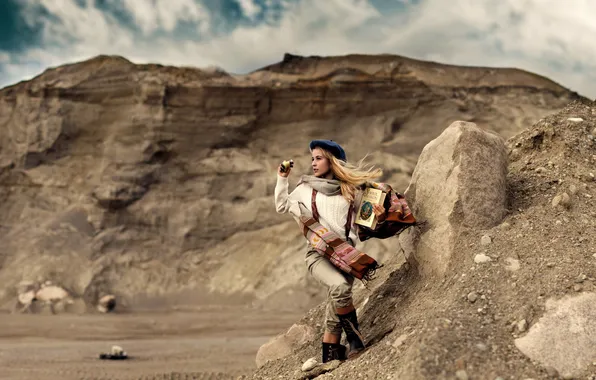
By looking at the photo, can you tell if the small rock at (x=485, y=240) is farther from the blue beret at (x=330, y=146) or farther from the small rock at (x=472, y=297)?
the blue beret at (x=330, y=146)

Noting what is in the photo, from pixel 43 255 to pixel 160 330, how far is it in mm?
5091

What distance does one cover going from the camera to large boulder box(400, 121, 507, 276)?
3.78 metres

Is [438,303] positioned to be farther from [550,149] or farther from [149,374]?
[149,374]

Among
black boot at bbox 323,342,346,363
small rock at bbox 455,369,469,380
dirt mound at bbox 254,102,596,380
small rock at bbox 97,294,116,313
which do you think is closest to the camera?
small rock at bbox 455,369,469,380

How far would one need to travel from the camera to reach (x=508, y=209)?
4.00 metres

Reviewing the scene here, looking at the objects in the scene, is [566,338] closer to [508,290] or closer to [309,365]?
[508,290]

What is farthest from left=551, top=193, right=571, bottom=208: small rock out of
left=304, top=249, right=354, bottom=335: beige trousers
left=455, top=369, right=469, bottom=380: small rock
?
left=455, top=369, right=469, bottom=380: small rock

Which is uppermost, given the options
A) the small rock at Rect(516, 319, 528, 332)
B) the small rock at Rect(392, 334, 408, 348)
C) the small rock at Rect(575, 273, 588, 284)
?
the small rock at Rect(575, 273, 588, 284)

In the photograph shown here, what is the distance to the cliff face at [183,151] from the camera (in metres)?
16.2

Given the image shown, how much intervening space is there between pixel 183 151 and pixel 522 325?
15264mm

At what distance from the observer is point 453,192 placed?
3814 mm

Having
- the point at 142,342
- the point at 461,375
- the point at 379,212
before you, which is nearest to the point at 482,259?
the point at 379,212

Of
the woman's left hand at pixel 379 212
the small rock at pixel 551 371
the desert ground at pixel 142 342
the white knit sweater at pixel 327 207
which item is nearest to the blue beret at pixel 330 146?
the white knit sweater at pixel 327 207

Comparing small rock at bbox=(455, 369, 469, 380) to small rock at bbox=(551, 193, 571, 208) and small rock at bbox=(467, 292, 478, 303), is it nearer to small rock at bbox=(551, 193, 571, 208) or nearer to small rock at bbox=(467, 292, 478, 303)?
small rock at bbox=(467, 292, 478, 303)
